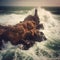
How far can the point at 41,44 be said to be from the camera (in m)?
2.00

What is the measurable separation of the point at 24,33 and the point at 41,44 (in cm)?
25

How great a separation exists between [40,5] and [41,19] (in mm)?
193

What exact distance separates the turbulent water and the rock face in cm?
5

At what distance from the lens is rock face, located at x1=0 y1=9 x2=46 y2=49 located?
2020 millimetres

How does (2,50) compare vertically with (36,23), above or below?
below

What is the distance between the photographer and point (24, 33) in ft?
6.72

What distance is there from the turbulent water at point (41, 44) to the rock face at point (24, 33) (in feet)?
0.17

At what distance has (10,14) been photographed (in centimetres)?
214

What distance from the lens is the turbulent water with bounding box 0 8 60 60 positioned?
6.43ft

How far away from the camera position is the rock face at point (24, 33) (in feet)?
6.63

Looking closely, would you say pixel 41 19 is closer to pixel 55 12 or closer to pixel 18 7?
pixel 55 12

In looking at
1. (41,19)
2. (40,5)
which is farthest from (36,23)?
(40,5)

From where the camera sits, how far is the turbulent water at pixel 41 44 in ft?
6.43

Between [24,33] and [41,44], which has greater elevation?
[24,33]
